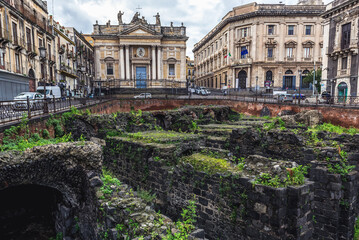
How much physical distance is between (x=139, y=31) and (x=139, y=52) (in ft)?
11.1

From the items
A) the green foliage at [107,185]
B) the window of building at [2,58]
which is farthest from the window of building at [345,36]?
the window of building at [2,58]

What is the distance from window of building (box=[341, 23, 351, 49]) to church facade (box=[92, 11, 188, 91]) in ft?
69.9

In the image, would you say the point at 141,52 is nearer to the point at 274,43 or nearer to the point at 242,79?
the point at 242,79

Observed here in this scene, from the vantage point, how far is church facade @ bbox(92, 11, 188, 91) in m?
38.6

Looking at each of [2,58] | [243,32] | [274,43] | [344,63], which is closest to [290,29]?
[274,43]

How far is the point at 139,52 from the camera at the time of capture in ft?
133

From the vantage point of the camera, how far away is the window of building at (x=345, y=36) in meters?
27.6

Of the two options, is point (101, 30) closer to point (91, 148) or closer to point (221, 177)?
point (91, 148)

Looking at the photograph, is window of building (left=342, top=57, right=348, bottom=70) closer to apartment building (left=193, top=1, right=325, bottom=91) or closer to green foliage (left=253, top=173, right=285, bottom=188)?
apartment building (left=193, top=1, right=325, bottom=91)

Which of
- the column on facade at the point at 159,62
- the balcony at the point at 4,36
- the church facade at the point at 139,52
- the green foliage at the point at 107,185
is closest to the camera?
the green foliage at the point at 107,185

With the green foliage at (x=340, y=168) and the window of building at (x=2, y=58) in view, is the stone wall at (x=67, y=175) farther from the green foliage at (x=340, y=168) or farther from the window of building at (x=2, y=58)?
the window of building at (x=2, y=58)

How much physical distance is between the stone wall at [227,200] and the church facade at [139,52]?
29.7 metres

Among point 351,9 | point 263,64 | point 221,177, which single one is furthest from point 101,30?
point 221,177

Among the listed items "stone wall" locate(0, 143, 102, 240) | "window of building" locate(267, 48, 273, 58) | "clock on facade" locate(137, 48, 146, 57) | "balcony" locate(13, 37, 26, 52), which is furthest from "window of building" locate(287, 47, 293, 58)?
"stone wall" locate(0, 143, 102, 240)
